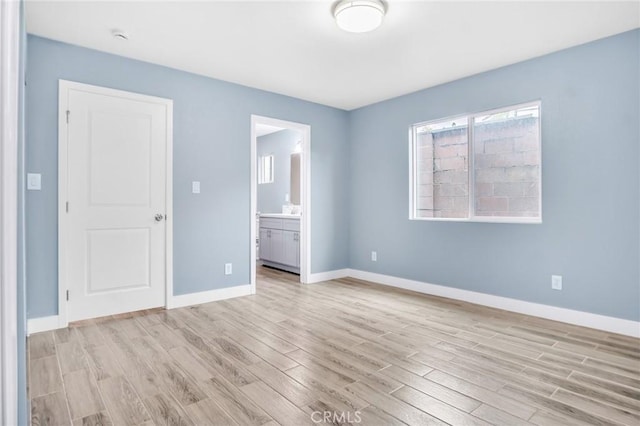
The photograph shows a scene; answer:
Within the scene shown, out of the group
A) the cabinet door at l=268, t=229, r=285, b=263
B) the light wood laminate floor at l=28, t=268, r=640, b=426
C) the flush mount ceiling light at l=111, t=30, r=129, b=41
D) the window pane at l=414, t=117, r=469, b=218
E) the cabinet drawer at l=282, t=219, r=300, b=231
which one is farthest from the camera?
the cabinet door at l=268, t=229, r=285, b=263

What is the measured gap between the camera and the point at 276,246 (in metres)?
5.80

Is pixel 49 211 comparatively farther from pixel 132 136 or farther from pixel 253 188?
pixel 253 188

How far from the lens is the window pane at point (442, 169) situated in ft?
13.3

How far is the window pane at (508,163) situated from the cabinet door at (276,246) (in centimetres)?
295

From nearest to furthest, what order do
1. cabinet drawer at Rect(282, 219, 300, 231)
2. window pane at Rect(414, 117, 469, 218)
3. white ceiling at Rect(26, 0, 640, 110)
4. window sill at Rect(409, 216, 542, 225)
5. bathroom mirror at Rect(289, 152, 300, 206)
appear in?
1. white ceiling at Rect(26, 0, 640, 110)
2. window sill at Rect(409, 216, 542, 225)
3. window pane at Rect(414, 117, 469, 218)
4. cabinet drawer at Rect(282, 219, 300, 231)
5. bathroom mirror at Rect(289, 152, 300, 206)

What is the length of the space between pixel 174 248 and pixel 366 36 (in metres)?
2.69

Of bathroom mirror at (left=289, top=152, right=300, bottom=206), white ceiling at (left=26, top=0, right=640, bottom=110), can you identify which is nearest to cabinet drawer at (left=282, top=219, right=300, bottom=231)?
bathroom mirror at (left=289, top=152, right=300, bottom=206)

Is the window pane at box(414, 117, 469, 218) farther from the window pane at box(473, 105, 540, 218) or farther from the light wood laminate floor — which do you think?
the light wood laminate floor

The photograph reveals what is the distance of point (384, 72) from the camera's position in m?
3.78

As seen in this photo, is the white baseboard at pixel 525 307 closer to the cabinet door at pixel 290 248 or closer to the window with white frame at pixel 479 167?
the window with white frame at pixel 479 167

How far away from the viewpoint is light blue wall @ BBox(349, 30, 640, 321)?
289 centimetres

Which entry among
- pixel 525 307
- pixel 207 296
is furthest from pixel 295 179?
pixel 525 307

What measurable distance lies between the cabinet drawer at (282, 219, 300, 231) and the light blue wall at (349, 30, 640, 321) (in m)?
1.79

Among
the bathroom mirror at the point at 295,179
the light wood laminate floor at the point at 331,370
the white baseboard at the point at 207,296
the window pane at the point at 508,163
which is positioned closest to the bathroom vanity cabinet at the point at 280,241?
the bathroom mirror at the point at 295,179
